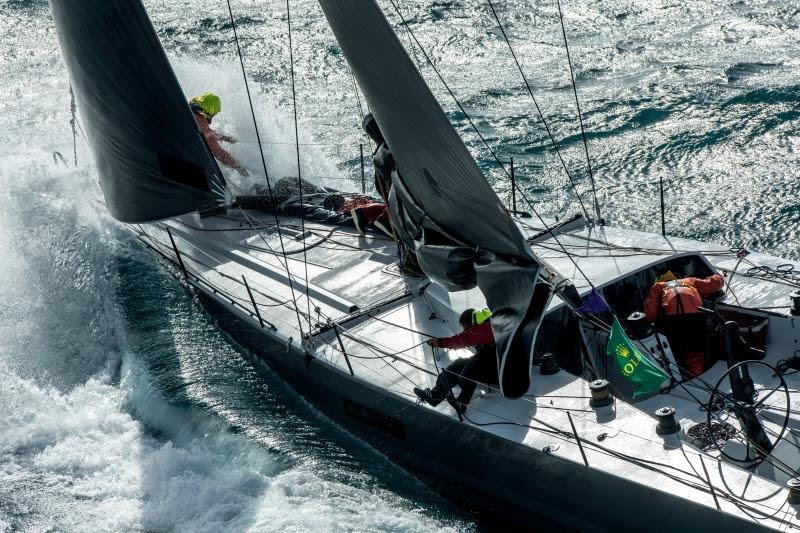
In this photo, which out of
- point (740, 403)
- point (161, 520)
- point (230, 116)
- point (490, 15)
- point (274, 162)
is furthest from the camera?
point (490, 15)

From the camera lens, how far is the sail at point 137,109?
1078 cm

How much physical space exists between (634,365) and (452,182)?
6.48 ft

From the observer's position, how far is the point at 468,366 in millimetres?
8539

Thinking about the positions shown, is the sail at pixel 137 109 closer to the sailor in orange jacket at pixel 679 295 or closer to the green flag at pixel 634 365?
the sailor in orange jacket at pixel 679 295

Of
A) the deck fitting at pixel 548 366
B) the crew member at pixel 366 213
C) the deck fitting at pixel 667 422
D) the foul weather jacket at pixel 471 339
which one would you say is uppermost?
the crew member at pixel 366 213

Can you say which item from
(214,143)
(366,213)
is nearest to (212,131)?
(214,143)

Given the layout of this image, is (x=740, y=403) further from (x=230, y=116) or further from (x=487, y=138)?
(x=230, y=116)

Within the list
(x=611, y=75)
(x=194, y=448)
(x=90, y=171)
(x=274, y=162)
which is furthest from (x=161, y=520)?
(x=611, y=75)

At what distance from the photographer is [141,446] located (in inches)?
404

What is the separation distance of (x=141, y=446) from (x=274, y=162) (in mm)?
5775

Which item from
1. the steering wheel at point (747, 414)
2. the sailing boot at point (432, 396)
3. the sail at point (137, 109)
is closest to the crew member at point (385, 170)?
the sailing boot at point (432, 396)

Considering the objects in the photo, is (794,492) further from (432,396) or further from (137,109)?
(137,109)

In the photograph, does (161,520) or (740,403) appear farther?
(161,520)

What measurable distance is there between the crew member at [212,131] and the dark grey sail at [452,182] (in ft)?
20.5
